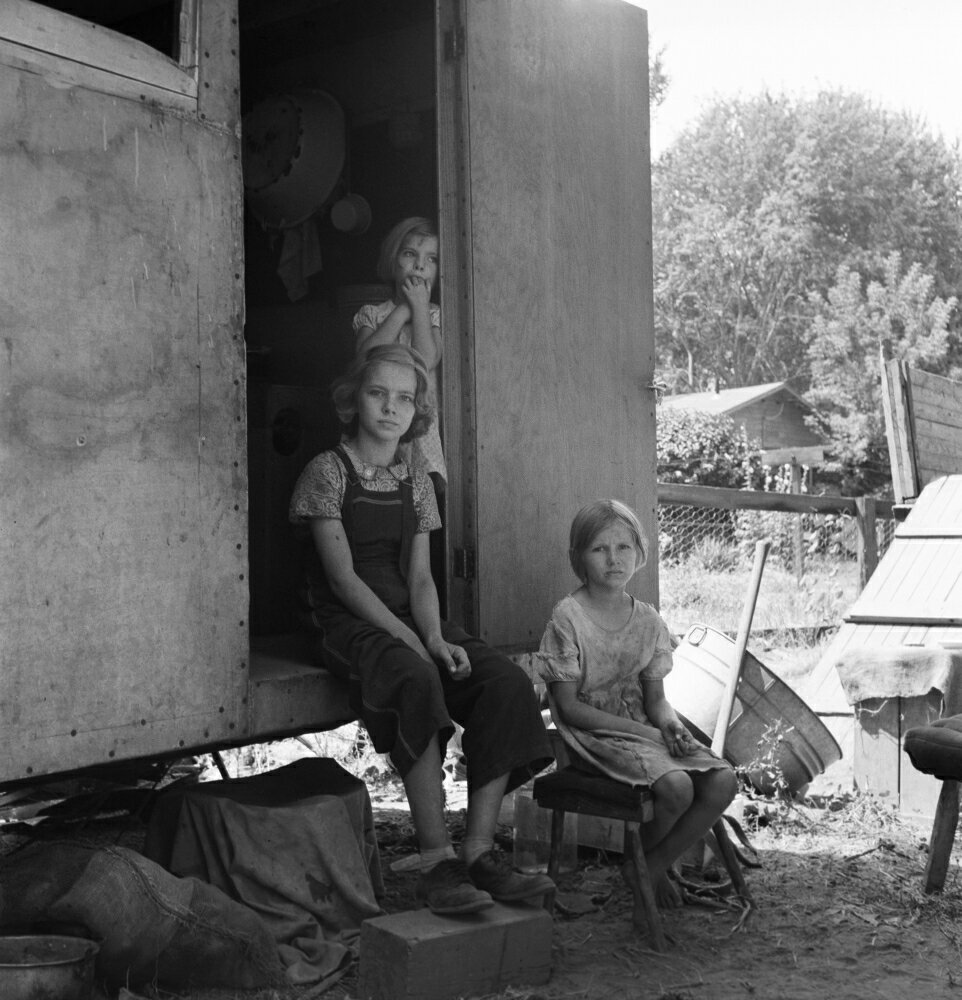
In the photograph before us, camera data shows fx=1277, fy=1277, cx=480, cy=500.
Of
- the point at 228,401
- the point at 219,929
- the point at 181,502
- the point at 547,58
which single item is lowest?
the point at 219,929

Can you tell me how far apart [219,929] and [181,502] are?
→ 1190 millimetres

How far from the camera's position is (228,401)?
12.5 feet

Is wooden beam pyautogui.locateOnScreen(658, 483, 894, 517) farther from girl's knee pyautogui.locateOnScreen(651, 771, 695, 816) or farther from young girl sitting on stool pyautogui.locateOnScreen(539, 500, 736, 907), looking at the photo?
girl's knee pyautogui.locateOnScreen(651, 771, 695, 816)

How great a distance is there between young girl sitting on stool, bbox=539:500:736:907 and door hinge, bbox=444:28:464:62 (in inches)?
71.2

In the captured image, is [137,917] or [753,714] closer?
[137,917]

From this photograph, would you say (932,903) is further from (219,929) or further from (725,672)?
(219,929)

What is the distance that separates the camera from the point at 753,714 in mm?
5914

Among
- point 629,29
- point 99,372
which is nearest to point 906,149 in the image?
point 629,29

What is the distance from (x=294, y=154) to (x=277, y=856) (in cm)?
304

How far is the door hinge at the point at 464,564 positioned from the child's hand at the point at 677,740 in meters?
0.99

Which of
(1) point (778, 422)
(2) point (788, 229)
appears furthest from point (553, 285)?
(2) point (788, 229)

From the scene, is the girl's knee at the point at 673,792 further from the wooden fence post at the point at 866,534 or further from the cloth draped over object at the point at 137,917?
the wooden fence post at the point at 866,534

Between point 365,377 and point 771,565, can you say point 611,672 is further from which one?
point 771,565

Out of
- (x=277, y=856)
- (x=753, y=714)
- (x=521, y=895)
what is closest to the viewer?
(x=521, y=895)
